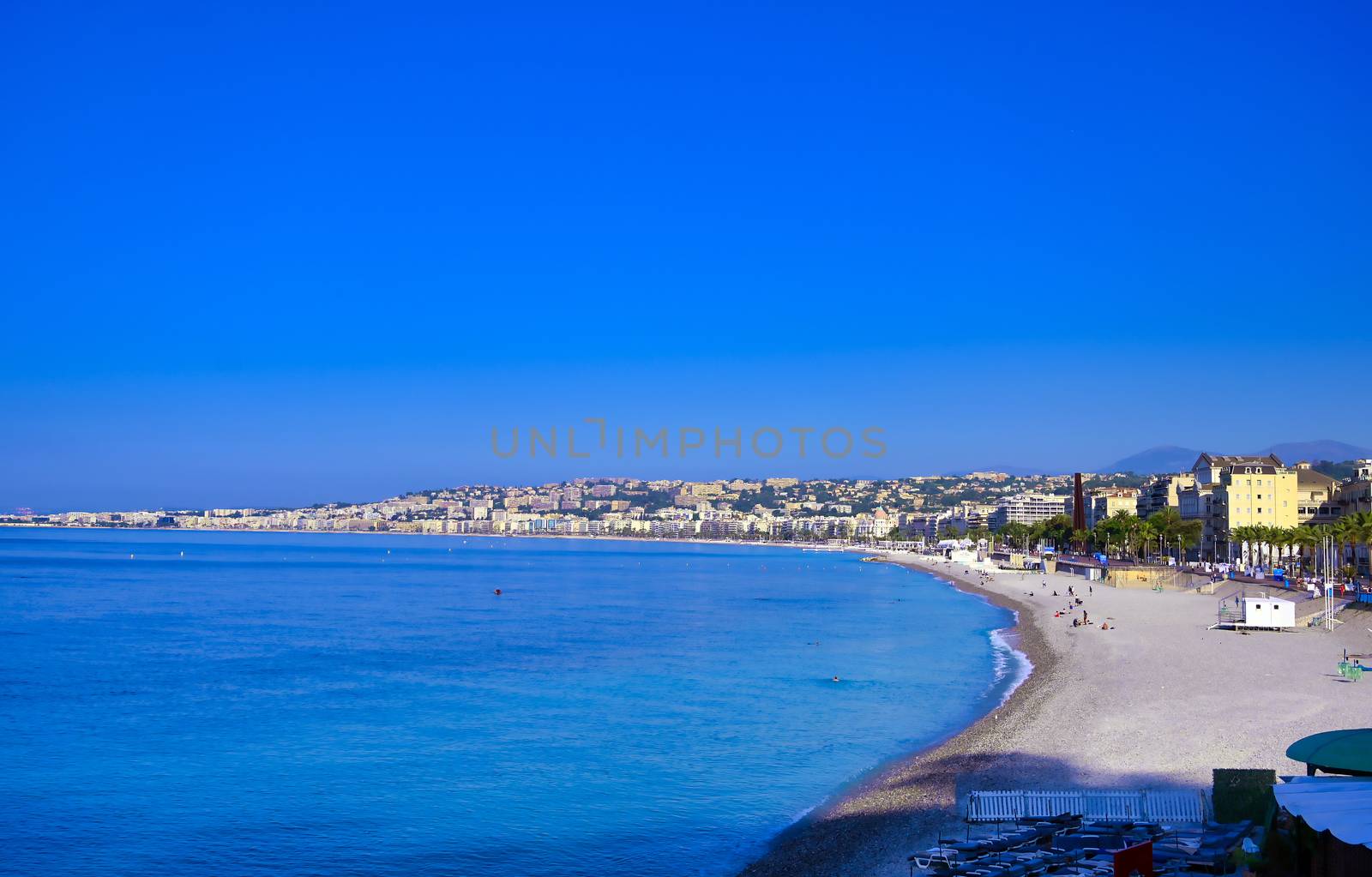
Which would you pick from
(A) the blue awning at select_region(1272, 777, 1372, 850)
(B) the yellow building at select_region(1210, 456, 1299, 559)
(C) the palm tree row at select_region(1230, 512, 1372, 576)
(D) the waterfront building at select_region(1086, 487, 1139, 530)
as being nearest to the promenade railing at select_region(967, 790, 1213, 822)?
(A) the blue awning at select_region(1272, 777, 1372, 850)

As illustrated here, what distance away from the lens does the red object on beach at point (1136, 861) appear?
1025 cm

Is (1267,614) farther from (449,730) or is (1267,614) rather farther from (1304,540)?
(1304,540)

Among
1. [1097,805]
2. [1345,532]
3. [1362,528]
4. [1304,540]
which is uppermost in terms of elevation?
[1362,528]

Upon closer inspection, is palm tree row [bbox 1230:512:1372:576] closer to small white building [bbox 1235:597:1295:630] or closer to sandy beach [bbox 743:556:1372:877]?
small white building [bbox 1235:597:1295:630]

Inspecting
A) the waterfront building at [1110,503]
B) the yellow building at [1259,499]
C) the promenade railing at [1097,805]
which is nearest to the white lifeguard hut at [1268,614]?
the promenade railing at [1097,805]

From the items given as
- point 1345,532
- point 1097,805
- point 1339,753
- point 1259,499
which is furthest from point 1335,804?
point 1259,499

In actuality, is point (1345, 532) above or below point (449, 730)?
above

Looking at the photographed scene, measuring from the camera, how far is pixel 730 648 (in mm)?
42094

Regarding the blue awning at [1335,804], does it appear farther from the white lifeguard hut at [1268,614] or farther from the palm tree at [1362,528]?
the palm tree at [1362,528]

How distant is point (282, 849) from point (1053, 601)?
169 feet

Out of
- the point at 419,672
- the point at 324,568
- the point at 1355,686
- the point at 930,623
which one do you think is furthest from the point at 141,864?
the point at 324,568

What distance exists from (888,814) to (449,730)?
12.0 m

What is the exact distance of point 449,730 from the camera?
25.5 metres

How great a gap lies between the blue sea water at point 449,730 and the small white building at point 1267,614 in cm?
806
